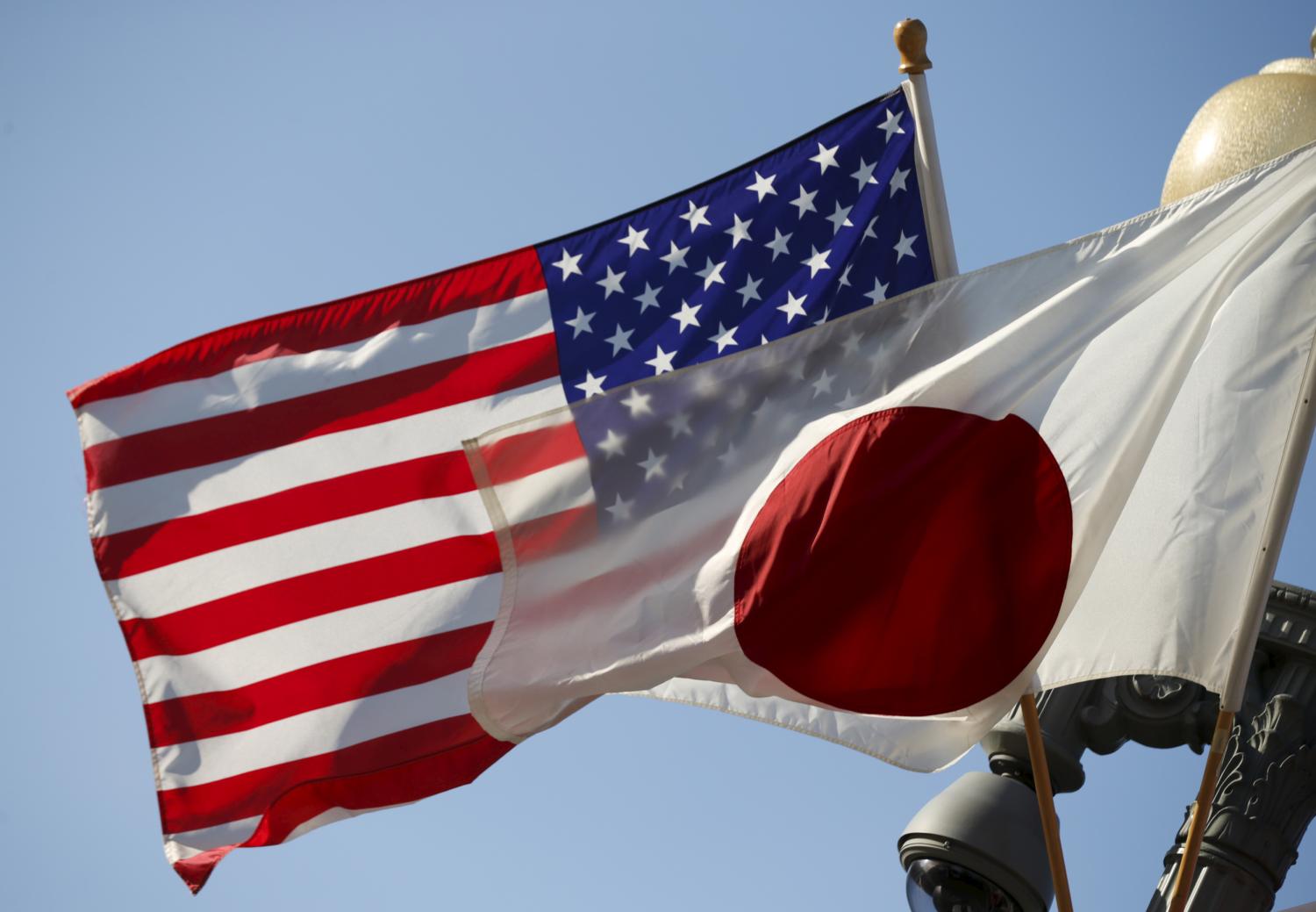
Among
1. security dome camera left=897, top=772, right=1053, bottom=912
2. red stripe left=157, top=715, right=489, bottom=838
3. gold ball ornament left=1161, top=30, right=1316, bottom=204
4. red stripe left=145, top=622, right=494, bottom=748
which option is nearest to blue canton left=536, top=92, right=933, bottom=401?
gold ball ornament left=1161, top=30, right=1316, bottom=204

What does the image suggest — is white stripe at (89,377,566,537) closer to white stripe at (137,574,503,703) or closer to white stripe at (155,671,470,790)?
white stripe at (137,574,503,703)

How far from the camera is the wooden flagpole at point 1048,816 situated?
609 centimetres

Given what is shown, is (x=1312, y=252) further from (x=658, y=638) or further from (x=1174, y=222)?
(x=658, y=638)

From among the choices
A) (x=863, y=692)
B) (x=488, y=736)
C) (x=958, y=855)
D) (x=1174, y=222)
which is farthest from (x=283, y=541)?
(x=1174, y=222)

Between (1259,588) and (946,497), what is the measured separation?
116 cm

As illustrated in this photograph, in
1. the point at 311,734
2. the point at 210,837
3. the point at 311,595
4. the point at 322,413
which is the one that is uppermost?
the point at 322,413

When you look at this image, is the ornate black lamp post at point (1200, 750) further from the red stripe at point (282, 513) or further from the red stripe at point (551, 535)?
the red stripe at point (282, 513)

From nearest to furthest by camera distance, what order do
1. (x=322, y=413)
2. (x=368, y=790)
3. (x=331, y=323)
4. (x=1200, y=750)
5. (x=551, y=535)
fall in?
(x=551, y=535)
(x=1200, y=750)
(x=368, y=790)
(x=322, y=413)
(x=331, y=323)

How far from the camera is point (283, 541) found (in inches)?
300

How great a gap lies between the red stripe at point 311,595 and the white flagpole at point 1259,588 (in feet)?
9.79

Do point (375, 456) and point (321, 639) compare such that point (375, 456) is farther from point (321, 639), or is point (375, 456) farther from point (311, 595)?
point (321, 639)

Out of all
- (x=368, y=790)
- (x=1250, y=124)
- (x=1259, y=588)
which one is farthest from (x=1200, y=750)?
(x=368, y=790)

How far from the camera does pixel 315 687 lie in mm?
7371

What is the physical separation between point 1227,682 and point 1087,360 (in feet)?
4.30
